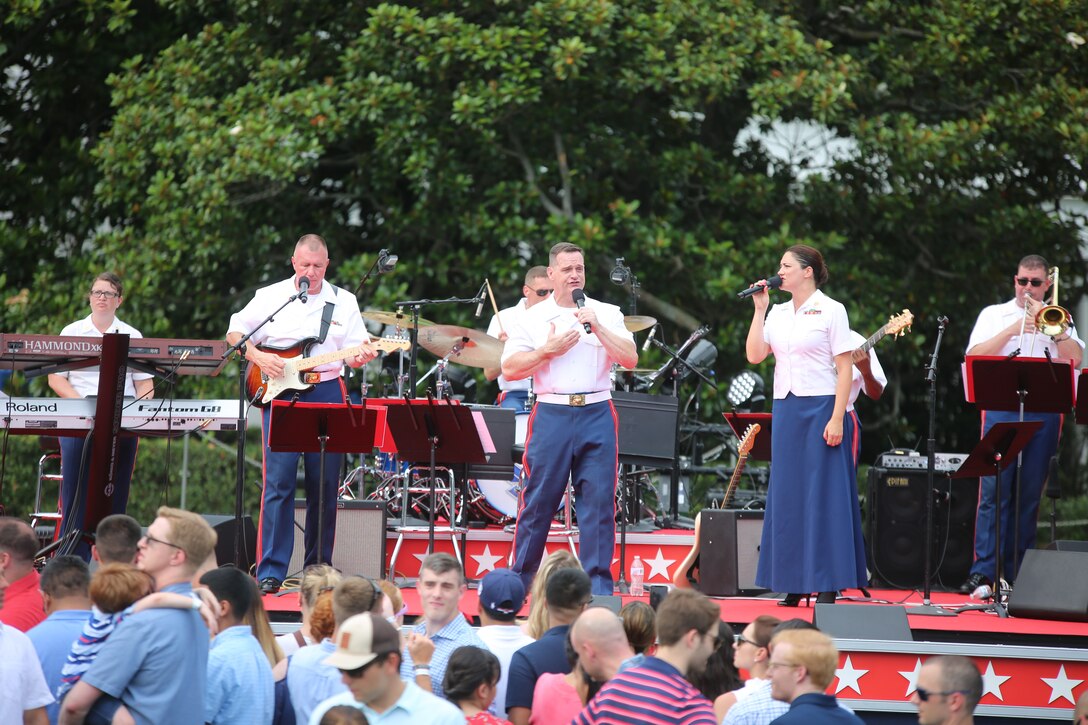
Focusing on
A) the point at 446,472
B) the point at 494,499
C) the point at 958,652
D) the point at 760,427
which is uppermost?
the point at 760,427

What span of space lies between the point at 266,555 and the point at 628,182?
24.0 feet

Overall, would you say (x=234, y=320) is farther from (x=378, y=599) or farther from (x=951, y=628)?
(x=951, y=628)

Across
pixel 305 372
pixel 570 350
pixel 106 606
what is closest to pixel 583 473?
pixel 570 350

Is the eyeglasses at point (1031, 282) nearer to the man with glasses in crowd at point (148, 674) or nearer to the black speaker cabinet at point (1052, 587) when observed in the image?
the black speaker cabinet at point (1052, 587)

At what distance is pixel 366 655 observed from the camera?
433 centimetres

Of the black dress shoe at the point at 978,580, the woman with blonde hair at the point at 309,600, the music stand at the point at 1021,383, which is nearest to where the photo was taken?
the woman with blonde hair at the point at 309,600

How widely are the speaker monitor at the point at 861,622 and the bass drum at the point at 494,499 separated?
361 centimetres

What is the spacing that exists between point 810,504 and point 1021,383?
1.55 m

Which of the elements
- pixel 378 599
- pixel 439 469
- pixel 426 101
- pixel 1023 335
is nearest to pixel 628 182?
pixel 426 101

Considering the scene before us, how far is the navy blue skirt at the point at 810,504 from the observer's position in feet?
26.6

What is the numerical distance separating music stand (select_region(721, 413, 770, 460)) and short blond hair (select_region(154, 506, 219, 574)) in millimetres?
4801

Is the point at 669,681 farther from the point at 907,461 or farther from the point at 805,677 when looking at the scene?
the point at 907,461

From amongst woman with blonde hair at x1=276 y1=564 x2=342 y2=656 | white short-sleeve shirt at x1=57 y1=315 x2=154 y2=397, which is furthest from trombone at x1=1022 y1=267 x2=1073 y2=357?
white short-sleeve shirt at x1=57 y1=315 x2=154 y2=397

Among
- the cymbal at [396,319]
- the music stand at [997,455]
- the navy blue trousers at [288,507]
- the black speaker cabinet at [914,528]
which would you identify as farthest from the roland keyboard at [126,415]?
the black speaker cabinet at [914,528]
